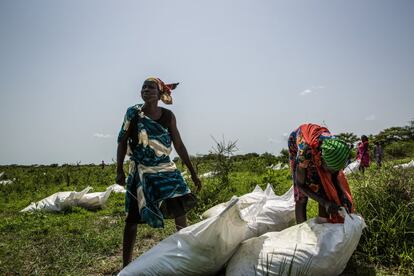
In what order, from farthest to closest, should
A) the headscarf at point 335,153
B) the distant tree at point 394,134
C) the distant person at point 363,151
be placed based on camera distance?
the distant tree at point 394,134 < the distant person at point 363,151 < the headscarf at point 335,153

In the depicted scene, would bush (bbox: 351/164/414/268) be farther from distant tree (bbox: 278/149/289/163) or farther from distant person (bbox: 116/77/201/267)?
distant tree (bbox: 278/149/289/163)

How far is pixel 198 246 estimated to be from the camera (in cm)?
190

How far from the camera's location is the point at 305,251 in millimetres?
1897

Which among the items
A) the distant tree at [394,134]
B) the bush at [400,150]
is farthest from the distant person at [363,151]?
the distant tree at [394,134]

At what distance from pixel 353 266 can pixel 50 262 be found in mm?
2188

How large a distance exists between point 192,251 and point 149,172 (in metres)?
0.65

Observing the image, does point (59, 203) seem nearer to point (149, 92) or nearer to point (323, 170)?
point (149, 92)

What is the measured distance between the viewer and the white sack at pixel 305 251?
1.88m

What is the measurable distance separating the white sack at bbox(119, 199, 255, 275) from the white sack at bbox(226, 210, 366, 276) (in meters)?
0.16

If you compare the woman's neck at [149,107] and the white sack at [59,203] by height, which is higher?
the woman's neck at [149,107]

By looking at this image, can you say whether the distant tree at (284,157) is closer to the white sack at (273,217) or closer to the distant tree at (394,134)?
the distant tree at (394,134)

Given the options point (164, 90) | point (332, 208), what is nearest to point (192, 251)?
point (332, 208)

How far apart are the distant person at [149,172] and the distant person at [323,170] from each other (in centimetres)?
78

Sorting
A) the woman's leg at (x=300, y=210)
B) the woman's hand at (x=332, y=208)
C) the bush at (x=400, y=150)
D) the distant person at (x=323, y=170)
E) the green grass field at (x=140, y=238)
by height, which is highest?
the distant person at (x=323, y=170)
